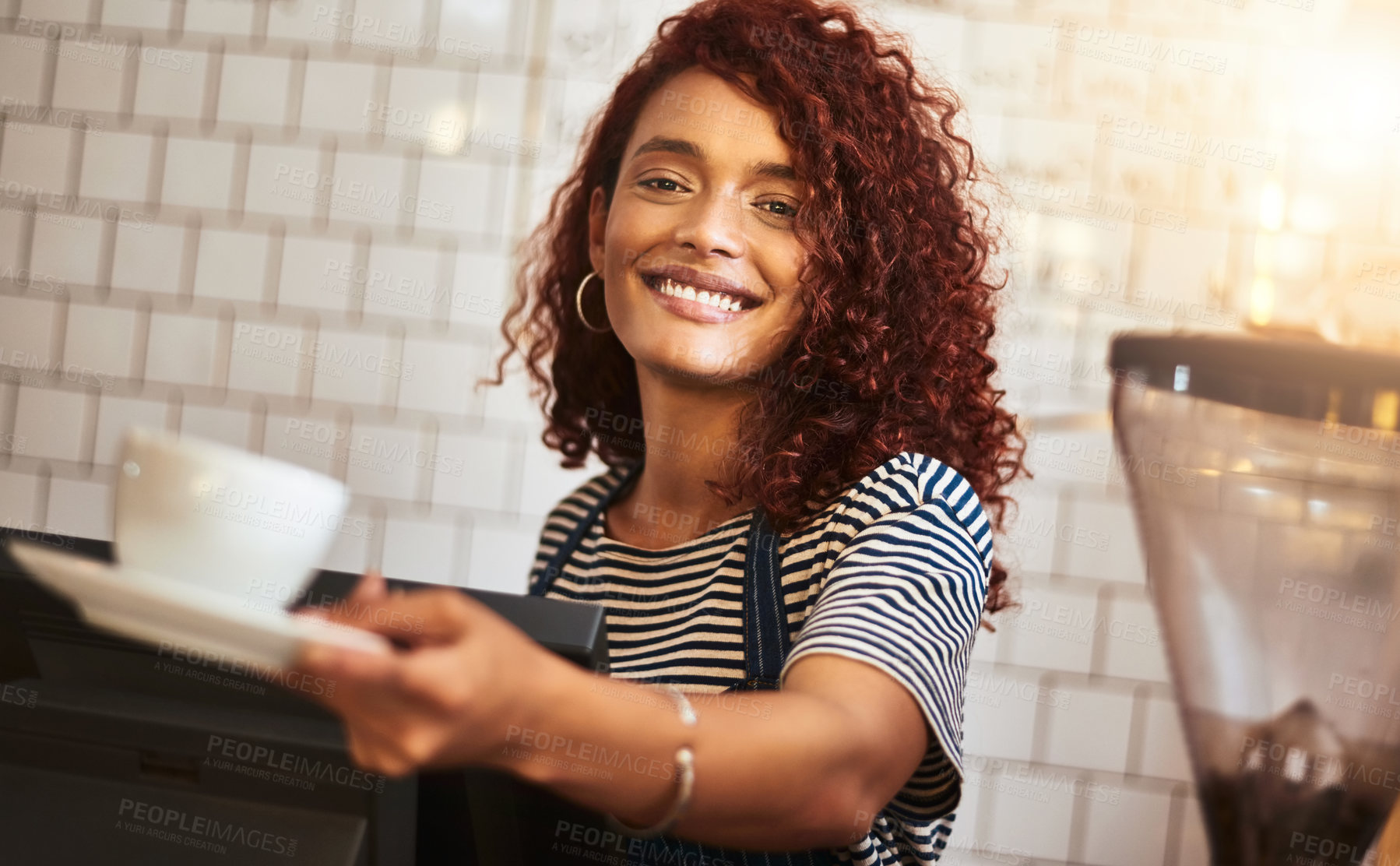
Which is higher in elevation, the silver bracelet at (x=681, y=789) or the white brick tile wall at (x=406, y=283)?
the white brick tile wall at (x=406, y=283)

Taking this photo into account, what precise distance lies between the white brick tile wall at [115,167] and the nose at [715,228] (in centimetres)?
120

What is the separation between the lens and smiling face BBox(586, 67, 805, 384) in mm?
1070

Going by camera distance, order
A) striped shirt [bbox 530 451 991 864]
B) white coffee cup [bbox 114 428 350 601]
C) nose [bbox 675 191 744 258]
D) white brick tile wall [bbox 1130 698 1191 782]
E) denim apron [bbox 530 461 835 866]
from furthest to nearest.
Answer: white brick tile wall [bbox 1130 698 1191 782]
nose [bbox 675 191 744 258]
denim apron [bbox 530 461 835 866]
striped shirt [bbox 530 451 991 864]
white coffee cup [bbox 114 428 350 601]

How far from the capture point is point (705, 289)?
1.07 m

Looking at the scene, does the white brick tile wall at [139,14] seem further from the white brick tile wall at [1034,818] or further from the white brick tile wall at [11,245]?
the white brick tile wall at [1034,818]

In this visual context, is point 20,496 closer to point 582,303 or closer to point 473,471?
point 473,471

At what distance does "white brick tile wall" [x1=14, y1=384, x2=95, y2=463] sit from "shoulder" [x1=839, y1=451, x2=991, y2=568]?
1490 millimetres

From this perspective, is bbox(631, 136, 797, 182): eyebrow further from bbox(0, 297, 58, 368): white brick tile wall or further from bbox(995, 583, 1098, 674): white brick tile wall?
bbox(0, 297, 58, 368): white brick tile wall

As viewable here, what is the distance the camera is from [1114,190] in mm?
1608

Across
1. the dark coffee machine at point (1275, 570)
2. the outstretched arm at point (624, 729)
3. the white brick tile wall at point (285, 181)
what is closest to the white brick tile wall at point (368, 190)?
the white brick tile wall at point (285, 181)

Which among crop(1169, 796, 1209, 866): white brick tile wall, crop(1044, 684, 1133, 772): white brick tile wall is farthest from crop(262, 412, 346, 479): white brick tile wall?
crop(1169, 796, 1209, 866): white brick tile wall

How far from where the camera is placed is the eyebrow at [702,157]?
107 centimetres

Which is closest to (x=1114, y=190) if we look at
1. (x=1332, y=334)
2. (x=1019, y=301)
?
(x=1019, y=301)

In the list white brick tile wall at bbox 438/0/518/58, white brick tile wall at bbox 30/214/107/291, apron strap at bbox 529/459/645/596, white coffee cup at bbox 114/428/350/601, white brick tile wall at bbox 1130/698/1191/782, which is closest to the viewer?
white coffee cup at bbox 114/428/350/601
